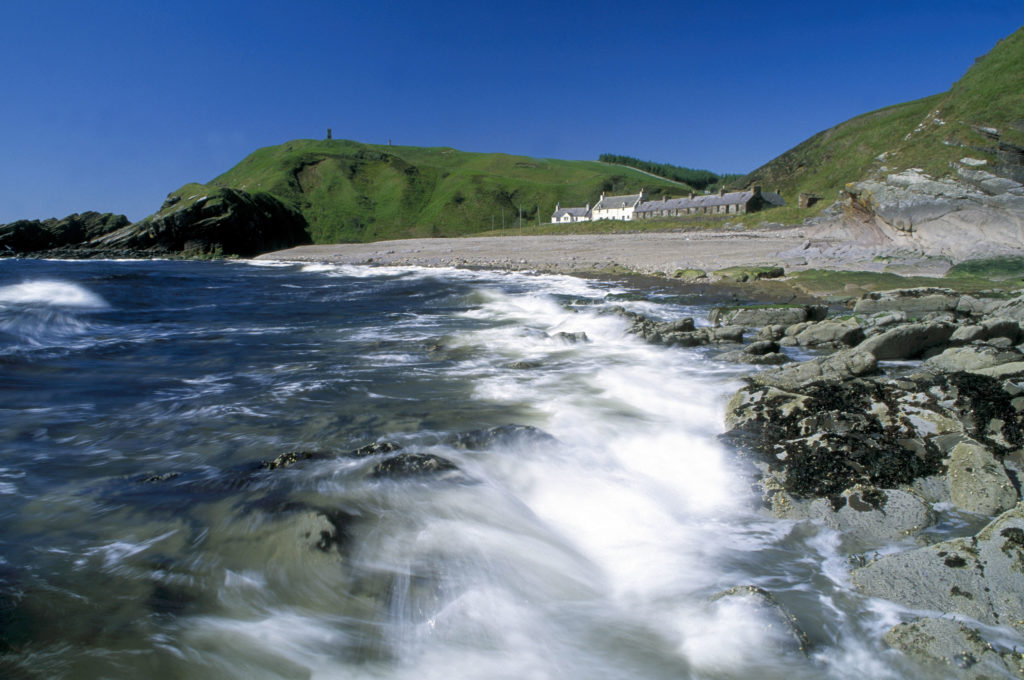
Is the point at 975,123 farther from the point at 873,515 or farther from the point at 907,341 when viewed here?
the point at 873,515

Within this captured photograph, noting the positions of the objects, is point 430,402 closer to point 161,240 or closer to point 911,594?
point 911,594

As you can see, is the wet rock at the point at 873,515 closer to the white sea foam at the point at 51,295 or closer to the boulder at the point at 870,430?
the boulder at the point at 870,430

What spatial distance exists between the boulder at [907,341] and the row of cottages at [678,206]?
5769cm

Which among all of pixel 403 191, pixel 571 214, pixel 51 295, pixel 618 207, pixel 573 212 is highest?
pixel 403 191

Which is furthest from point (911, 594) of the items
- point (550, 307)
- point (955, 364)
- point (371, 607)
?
point (550, 307)

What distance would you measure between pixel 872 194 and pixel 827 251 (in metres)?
2.79

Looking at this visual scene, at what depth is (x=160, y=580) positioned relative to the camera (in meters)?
3.71

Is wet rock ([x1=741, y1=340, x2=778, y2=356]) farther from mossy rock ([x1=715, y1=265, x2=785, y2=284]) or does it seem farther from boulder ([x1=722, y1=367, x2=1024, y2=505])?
mossy rock ([x1=715, y1=265, x2=785, y2=284])

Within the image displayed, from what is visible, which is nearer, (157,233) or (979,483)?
(979,483)

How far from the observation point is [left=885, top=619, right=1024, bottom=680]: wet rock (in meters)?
2.73

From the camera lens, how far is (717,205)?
75750 mm

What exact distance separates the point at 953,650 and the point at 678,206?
85.4 meters

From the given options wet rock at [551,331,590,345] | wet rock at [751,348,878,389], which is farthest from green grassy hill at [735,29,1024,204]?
wet rock at [751,348,878,389]

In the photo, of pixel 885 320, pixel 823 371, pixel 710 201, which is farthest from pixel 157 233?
pixel 823 371
